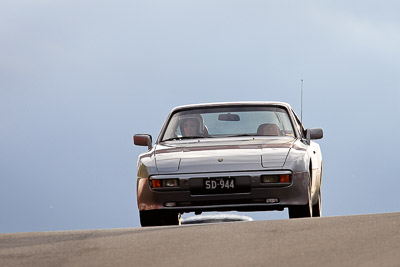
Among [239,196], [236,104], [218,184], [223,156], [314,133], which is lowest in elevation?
[239,196]

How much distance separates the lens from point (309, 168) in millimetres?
10555

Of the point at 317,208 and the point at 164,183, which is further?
the point at 317,208

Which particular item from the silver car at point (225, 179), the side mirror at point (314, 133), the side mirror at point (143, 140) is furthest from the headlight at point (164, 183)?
the side mirror at point (314, 133)

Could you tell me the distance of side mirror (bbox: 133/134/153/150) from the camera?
38.8 ft

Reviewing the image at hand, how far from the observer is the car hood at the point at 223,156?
10242 mm

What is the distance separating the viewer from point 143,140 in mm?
11867

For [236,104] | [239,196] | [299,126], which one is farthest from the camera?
[299,126]

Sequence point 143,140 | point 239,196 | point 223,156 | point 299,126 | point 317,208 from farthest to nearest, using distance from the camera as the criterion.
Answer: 1. point 299,126
2. point 317,208
3. point 143,140
4. point 223,156
5. point 239,196

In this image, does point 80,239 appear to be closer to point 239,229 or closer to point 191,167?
point 239,229

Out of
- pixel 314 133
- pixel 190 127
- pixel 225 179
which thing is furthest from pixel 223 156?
pixel 314 133

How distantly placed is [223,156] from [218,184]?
1.21ft

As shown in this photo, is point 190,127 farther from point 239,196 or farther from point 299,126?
point 239,196

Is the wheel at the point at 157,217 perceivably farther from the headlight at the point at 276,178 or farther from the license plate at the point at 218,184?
the headlight at the point at 276,178

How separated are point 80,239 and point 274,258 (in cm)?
238
